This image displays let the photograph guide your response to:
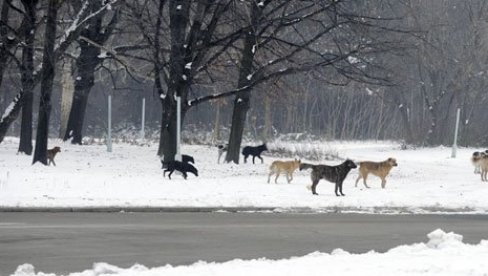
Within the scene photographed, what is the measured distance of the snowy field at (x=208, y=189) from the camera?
19.2 meters

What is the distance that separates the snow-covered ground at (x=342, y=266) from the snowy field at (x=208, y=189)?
8.63 metres

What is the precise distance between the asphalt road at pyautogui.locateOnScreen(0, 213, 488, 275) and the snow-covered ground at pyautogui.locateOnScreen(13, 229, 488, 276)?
0.92 metres

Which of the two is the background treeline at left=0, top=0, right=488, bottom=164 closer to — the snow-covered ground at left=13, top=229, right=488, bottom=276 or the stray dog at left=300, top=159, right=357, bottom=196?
the stray dog at left=300, top=159, right=357, bottom=196

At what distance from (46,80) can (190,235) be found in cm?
1341

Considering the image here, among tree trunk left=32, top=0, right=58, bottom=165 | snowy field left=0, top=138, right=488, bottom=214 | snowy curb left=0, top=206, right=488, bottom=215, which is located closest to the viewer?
snowy curb left=0, top=206, right=488, bottom=215

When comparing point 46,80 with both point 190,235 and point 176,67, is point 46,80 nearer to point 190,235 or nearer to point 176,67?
point 176,67

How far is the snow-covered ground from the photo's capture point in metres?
9.00

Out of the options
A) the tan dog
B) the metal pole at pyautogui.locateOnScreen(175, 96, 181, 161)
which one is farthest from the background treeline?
the tan dog

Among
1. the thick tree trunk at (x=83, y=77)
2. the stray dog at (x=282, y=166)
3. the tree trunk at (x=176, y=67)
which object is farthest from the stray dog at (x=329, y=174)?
the thick tree trunk at (x=83, y=77)

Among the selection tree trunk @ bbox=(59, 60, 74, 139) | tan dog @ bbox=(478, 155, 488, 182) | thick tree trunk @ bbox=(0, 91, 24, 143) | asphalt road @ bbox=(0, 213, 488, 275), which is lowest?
asphalt road @ bbox=(0, 213, 488, 275)

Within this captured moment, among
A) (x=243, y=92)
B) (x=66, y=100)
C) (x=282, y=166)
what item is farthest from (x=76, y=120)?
(x=282, y=166)

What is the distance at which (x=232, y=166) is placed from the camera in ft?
97.2

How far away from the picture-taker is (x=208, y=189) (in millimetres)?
21531

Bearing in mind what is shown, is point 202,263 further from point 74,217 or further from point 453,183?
point 453,183
